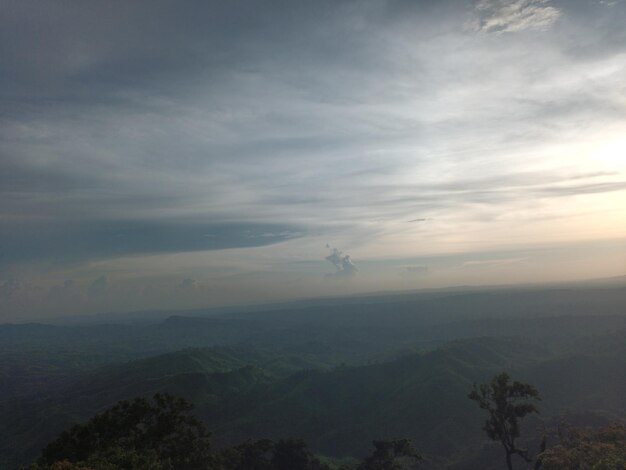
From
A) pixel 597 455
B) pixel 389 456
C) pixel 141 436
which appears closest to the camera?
pixel 597 455

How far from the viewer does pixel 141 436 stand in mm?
49281

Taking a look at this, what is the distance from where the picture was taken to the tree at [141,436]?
43.1 metres

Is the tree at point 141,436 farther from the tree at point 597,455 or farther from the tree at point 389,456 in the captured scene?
the tree at point 597,455

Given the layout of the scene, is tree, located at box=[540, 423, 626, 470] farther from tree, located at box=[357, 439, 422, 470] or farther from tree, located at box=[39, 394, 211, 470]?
tree, located at box=[39, 394, 211, 470]

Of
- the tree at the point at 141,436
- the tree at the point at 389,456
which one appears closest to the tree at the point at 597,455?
the tree at the point at 389,456

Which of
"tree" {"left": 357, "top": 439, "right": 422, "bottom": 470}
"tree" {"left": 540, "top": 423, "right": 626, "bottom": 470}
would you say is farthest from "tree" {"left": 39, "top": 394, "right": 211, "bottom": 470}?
"tree" {"left": 540, "top": 423, "right": 626, "bottom": 470}

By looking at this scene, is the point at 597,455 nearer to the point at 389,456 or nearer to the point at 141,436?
the point at 389,456

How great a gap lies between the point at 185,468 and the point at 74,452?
13.5 m

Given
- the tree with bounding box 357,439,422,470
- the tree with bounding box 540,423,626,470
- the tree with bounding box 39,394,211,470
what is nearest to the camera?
the tree with bounding box 540,423,626,470

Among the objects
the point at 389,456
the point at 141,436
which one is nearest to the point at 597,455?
the point at 389,456

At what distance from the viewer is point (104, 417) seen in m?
46.6

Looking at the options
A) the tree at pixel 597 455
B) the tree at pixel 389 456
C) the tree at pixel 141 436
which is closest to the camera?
the tree at pixel 597 455

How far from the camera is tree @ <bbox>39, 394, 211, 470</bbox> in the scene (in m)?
43.1

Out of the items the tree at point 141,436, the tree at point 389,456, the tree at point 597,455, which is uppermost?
the tree at point 597,455
